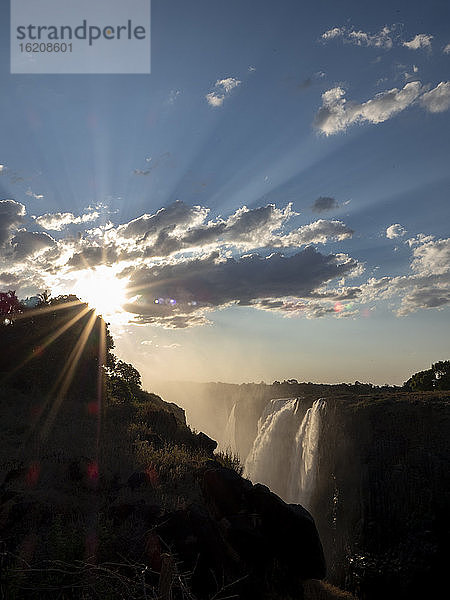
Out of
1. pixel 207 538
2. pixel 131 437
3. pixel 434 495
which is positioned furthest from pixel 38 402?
pixel 434 495

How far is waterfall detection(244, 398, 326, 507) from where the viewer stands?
40.1 metres

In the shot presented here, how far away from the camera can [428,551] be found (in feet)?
76.9

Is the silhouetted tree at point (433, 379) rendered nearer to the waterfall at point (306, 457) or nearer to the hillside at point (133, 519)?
the waterfall at point (306, 457)

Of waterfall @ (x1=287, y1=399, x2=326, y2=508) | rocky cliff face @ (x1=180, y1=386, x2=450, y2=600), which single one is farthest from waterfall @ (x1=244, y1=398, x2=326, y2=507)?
rocky cliff face @ (x1=180, y1=386, x2=450, y2=600)

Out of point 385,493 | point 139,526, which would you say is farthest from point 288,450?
point 139,526

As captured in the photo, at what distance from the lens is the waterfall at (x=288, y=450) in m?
40.1

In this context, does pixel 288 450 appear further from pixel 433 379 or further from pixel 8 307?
pixel 8 307

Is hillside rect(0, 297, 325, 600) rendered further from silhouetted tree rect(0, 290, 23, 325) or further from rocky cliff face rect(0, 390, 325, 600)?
silhouetted tree rect(0, 290, 23, 325)

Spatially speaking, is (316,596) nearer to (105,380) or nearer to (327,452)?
(105,380)

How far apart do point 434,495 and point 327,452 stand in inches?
468

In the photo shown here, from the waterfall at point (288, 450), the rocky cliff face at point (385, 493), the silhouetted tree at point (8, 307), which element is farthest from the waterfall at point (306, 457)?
the silhouetted tree at point (8, 307)

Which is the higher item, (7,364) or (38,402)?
(7,364)

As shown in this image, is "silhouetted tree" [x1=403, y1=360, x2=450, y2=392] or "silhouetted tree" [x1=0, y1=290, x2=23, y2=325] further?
"silhouetted tree" [x1=403, y1=360, x2=450, y2=392]

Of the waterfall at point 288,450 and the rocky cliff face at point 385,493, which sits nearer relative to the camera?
the rocky cliff face at point 385,493
